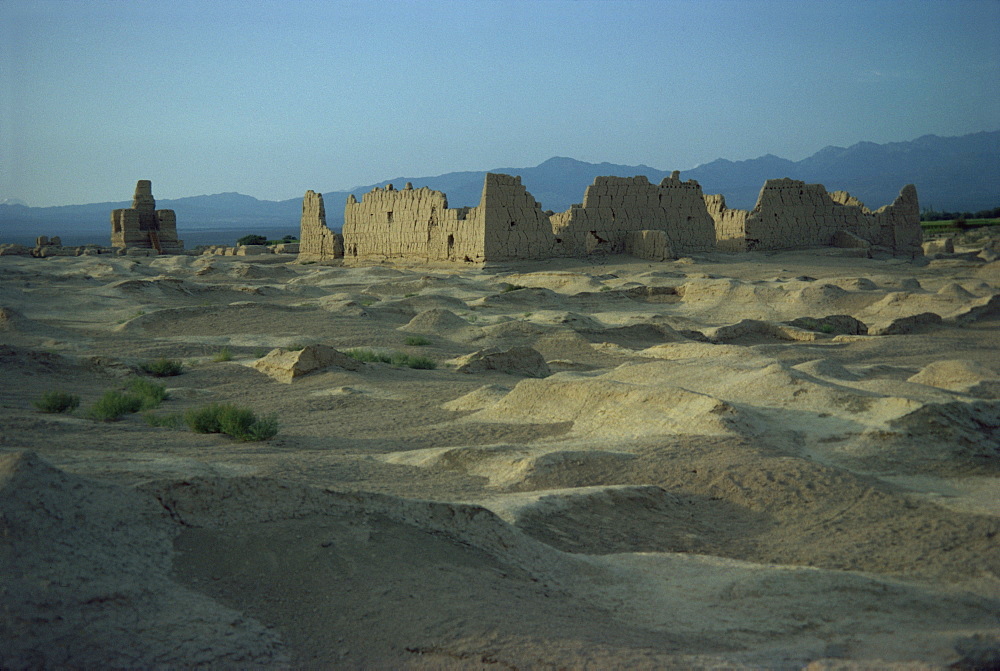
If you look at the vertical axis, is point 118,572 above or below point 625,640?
above

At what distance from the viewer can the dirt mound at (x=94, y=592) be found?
9.70ft

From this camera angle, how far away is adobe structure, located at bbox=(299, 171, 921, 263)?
24.6 metres

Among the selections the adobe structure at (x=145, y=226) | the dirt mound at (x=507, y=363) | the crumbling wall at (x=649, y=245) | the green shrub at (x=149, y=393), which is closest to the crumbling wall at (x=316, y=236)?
the adobe structure at (x=145, y=226)

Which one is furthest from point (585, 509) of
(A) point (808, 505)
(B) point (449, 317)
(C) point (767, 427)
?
(B) point (449, 317)

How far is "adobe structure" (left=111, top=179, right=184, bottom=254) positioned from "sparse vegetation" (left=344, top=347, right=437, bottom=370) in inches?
1014

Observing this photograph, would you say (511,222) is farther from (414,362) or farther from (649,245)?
(414,362)

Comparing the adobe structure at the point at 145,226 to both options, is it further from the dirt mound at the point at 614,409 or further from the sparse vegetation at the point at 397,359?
the dirt mound at the point at 614,409

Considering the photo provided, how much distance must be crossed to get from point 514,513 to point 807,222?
25.8 metres

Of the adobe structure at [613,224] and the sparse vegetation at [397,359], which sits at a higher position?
the adobe structure at [613,224]

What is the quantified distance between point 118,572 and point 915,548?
14.3ft

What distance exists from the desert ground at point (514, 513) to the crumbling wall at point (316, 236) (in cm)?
1753

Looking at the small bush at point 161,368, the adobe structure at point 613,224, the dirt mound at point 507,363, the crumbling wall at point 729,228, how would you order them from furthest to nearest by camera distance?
the crumbling wall at point 729,228
the adobe structure at point 613,224
the dirt mound at point 507,363
the small bush at point 161,368

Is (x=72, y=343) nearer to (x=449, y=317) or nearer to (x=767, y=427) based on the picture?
(x=449, y=317)

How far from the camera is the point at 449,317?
1595 cm
